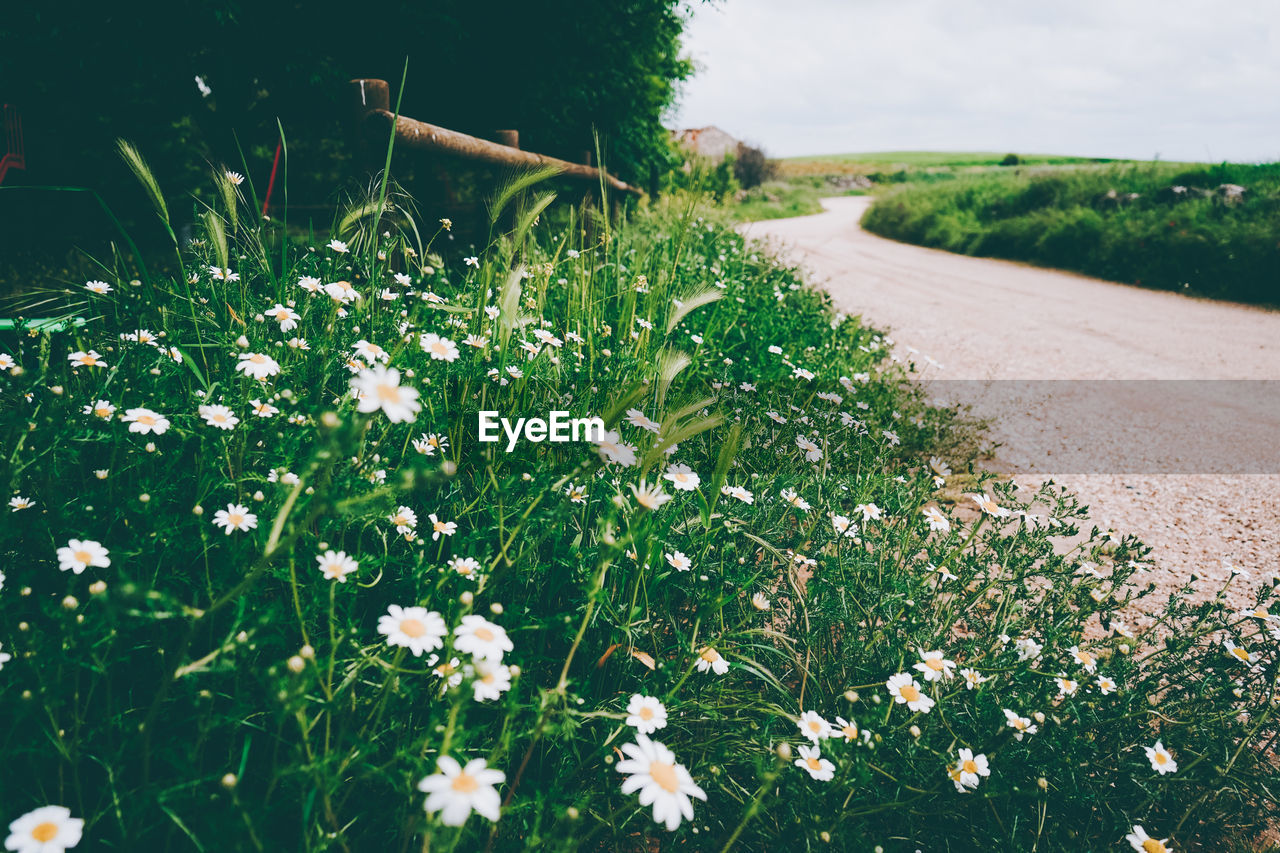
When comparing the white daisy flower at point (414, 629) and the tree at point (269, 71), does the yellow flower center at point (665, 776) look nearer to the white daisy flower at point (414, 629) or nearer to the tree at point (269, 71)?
the white daisy flower at point (414, 629)

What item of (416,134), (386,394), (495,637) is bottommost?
(495,637)

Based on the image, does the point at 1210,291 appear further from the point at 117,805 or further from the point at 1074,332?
the point at 117,805

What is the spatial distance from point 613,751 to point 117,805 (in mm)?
840

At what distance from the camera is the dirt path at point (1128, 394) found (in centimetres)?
315

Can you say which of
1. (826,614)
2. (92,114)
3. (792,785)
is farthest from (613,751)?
(92,114)

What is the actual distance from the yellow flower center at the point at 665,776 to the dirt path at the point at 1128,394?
2547 millimetres

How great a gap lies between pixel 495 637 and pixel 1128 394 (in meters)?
5.43

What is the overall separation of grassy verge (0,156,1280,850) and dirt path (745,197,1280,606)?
970 mm

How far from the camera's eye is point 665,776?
3.22ft

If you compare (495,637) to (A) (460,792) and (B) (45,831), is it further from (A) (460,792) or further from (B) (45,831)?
(B) (45,831)

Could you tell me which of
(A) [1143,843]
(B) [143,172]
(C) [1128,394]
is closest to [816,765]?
(A) [1143,843]

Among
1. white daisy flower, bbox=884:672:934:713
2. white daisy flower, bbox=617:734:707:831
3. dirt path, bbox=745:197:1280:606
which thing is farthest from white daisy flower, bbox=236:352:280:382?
dirt path, bbox=745:197:1280:606

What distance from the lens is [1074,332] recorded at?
21.9 ft

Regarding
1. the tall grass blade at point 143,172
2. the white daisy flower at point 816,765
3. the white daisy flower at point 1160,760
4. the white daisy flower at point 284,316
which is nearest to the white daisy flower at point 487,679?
the white daisy flower at point 816,765
